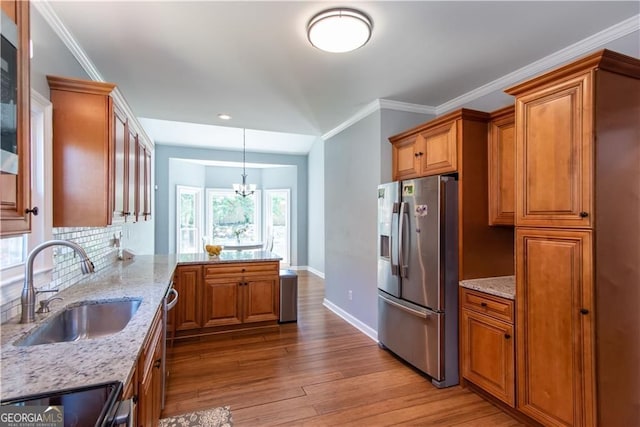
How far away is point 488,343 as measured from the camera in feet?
7.74

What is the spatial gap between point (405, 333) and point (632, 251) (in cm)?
173

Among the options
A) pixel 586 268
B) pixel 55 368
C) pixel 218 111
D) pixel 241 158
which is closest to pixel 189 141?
pixel 241 158

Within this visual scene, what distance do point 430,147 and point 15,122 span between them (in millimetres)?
2765

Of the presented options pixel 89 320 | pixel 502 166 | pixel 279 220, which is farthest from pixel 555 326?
pixel 279 220

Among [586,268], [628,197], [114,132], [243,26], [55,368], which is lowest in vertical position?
[55,368]

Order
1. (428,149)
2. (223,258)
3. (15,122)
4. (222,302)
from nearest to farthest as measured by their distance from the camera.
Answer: (15,122) < (428,149) < (222,302) < (223,258)

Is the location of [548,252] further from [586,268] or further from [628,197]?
[628,197]

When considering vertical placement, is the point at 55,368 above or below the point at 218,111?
below

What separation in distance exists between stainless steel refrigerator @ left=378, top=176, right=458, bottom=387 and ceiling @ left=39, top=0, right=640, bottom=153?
3.24 ft

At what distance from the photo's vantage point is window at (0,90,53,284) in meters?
1.72

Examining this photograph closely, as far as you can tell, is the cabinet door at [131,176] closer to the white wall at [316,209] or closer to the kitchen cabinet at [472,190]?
the kitchen cabinet at [472,190]

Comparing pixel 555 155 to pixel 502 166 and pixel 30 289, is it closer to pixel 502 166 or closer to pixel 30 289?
pixel 502 166

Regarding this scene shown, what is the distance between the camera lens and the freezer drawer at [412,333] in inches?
102

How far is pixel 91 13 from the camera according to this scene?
191 centimetres
